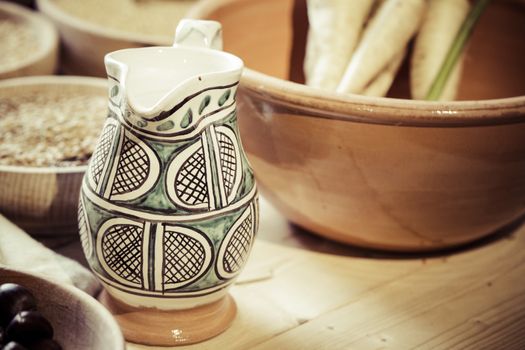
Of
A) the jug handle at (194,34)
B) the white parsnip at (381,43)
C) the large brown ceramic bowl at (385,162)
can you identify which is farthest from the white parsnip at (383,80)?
the jug handle at (194,34)

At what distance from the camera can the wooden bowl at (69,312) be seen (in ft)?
1.61

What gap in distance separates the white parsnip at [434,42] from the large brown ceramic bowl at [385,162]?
178 millimetres

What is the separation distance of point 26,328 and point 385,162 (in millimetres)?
360

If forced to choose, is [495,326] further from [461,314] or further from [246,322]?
[246,322]

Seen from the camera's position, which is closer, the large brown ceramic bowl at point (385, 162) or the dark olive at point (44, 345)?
the dark olive at point (44, 345)

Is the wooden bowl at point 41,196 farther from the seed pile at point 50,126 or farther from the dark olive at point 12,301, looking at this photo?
the dark olive at point 12,301

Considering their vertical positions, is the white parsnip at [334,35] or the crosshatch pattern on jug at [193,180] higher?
the white parsnip at [334,35]

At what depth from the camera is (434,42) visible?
82cm

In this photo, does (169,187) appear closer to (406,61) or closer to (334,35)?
(334,35)

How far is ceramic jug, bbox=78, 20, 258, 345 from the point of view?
0.53 metres

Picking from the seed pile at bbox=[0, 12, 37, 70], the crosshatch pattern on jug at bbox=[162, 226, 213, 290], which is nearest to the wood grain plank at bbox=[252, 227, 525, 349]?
the crosshatch pattern on jug at bbox=[162, 226, 213, 290]

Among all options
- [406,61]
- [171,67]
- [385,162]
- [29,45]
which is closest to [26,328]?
[171,67]

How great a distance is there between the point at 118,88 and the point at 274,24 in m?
0.42

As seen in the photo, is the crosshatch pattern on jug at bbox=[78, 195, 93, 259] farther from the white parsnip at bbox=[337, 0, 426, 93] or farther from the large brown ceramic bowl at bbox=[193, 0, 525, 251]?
the white parsnip at bbox=[337, 0, 426, 93]
